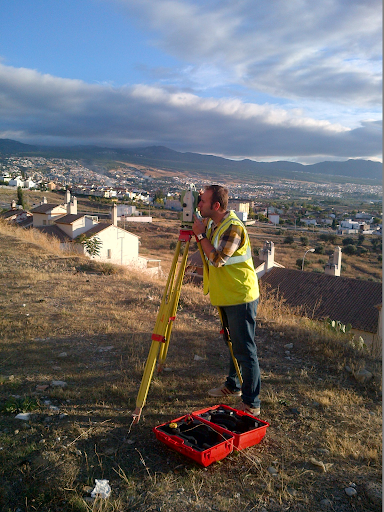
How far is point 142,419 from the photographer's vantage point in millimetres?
3232

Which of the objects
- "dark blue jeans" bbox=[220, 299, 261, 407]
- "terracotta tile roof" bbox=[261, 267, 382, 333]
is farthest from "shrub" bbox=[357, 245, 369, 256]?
"dark blue jeans" bbox=[220, 299, 261, 407]

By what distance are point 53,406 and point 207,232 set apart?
202 cm

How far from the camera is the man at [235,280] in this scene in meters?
3.15

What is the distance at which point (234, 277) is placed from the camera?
321 cm

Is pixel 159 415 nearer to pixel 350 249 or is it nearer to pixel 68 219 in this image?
pixel 68 219

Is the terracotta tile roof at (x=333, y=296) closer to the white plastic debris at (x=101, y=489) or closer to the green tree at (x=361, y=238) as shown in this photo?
the white plastic debris at (x=101, y=489)

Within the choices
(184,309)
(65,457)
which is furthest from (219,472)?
(184,309)

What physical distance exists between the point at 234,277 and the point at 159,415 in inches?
53.2

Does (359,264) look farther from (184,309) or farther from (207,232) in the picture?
(207,232)

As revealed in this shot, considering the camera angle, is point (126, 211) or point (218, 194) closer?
point (218, 194)

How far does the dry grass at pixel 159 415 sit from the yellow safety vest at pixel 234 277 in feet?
3.61

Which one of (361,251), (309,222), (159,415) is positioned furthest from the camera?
(309,222)

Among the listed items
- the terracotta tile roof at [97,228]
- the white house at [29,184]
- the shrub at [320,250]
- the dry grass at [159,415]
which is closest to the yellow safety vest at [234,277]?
the dry grass at [159,415]

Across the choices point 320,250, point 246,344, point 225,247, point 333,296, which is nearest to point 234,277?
point 225,247
